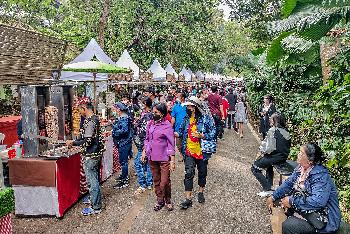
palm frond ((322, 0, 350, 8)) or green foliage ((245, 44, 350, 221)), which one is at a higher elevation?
palm frond ((322, 0, 350, 8))

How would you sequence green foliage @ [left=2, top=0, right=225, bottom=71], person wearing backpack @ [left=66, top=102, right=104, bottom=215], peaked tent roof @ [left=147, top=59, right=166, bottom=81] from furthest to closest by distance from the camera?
green foliage @ [left=2, top=0, right=225, bottom=71]
peaked tent roof @ [left=147, top=59, right=166, bottom=81]
person wearing backpack @ [left=66, top=102, right=104, bottom=215]

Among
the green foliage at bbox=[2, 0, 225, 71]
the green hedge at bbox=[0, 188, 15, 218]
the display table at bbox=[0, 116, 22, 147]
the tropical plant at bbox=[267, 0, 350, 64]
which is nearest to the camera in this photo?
the green hedge at bbox=[0, 188, 15, 218]

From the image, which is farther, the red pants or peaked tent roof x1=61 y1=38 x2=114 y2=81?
peaked tent roof x1=61 y1=38 x2=114 y2=81

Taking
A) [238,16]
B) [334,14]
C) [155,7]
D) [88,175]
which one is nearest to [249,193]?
[88,175]

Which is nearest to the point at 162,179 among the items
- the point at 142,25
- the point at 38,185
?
the point at 38,185

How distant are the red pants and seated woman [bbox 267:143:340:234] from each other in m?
2.51

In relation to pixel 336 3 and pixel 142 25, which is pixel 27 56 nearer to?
pixel 336 3

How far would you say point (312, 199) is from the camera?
4.10m

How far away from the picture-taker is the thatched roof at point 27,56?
5.87 metres

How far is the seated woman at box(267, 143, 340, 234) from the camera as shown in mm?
4105

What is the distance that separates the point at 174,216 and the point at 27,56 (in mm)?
3738

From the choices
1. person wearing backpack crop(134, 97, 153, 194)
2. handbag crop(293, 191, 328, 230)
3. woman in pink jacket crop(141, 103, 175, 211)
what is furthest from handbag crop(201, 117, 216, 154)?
handbag crop(293, 191, 328, 230)

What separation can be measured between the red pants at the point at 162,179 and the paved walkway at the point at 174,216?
27 cm

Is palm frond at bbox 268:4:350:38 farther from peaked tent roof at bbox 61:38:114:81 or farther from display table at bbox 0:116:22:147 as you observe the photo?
display table at bbox 0:116:22:147
